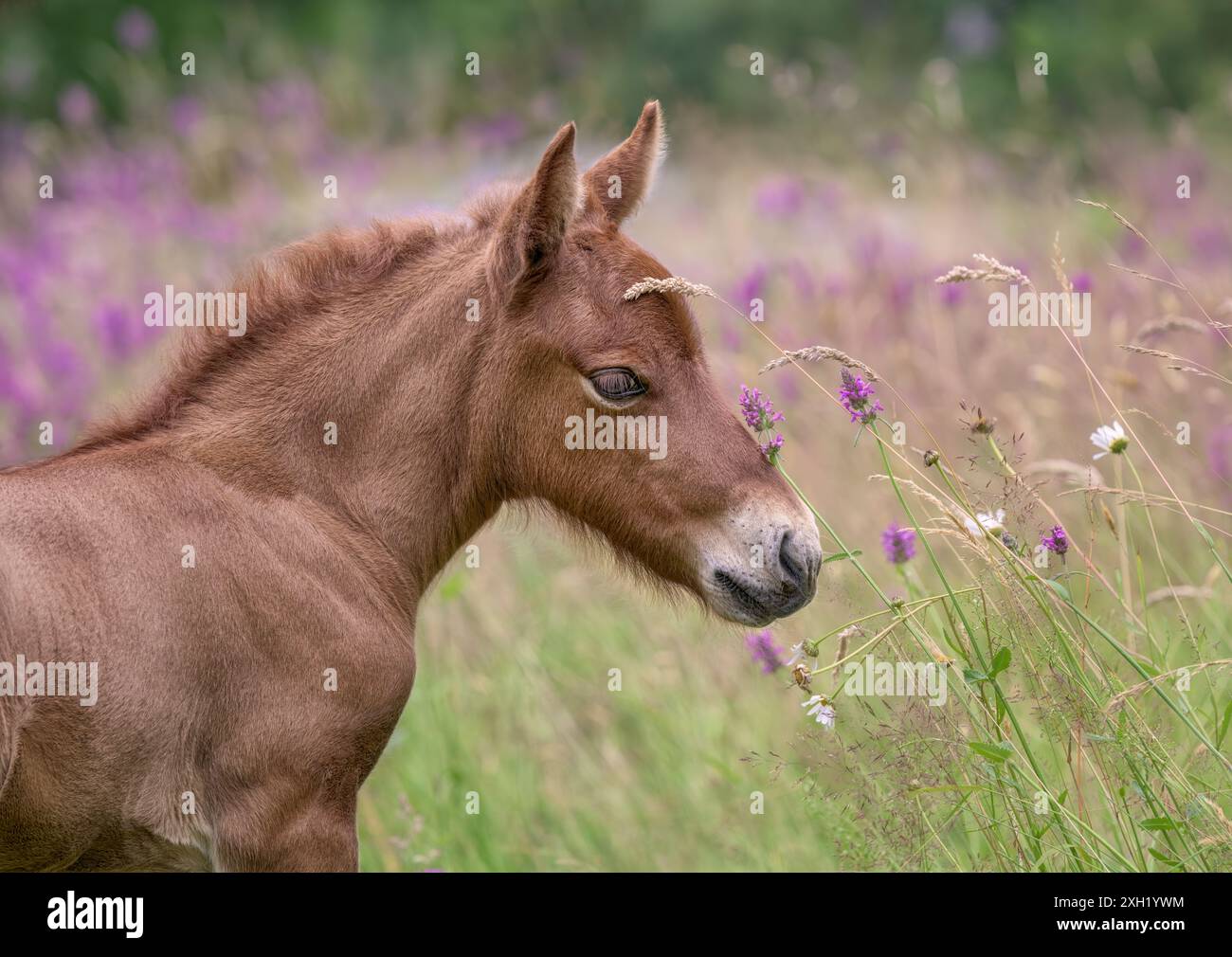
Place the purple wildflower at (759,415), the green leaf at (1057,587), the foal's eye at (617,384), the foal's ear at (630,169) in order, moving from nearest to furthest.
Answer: the green leaf at (1057,587) → the purple wildflower at (759,415) → the foal's eye at (617,384) → the foal's ear at (630,169)

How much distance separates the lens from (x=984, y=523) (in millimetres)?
3707

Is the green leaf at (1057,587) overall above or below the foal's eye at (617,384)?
below

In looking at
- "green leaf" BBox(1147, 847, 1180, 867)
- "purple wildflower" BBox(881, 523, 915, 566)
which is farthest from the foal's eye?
"green leaf" BBox(1147, 847, 1180, 867)

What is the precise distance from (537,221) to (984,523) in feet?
5.33

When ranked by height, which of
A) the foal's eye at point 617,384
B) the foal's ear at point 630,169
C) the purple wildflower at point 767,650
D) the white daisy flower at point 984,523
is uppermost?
the foal's ear at point 630,169

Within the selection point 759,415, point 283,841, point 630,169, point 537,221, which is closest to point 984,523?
point 759,415

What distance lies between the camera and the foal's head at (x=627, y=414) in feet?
13.2

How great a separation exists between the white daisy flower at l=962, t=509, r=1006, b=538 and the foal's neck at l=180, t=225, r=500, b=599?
1558 millimetres

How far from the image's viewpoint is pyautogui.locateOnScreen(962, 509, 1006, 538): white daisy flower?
366 centimetres

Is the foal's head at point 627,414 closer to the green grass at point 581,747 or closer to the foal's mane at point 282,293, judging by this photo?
the foal's mane at point 282,293

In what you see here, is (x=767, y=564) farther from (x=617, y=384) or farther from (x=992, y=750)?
(x=992, y=750)

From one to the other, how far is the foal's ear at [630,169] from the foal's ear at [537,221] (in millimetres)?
404

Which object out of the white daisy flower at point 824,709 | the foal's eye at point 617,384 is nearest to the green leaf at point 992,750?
the white daisy flower at point 824,709
